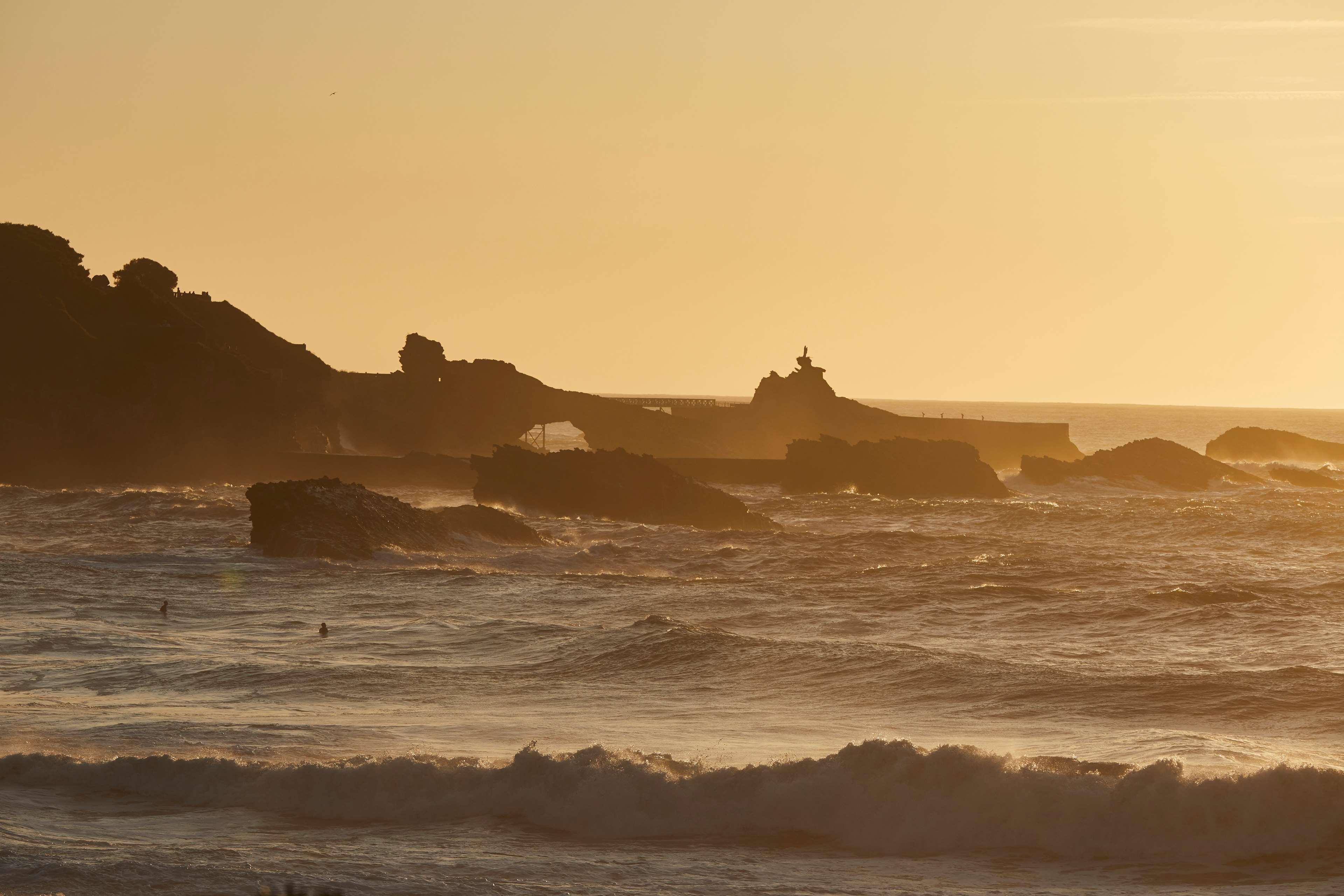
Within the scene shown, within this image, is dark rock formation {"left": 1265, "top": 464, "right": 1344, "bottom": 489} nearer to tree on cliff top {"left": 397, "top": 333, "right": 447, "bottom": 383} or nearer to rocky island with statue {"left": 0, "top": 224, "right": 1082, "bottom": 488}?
rocky island with statue {"left": 0, "top": 224, "right": 1082, "bottom": 488}

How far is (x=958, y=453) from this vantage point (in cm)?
6831

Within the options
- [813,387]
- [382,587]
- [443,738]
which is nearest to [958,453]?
[813,387]

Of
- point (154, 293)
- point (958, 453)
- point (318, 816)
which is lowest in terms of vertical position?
point (318, 816)

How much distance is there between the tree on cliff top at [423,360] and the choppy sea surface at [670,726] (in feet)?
179

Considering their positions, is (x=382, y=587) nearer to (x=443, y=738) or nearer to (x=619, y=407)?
(x=443, y=738)

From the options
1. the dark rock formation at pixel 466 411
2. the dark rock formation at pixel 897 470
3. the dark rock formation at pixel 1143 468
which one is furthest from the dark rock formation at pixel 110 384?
the dark rock formation at pixel 1143 468

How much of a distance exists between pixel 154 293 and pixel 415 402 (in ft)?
59.9

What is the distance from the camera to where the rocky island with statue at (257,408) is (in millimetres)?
68938

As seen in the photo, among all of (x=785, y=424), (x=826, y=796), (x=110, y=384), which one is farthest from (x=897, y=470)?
(x=826, y=796)

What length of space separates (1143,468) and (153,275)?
58.0 m

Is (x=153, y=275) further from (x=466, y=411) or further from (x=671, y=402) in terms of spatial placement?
(x=671, y=402)

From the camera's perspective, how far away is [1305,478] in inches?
3167

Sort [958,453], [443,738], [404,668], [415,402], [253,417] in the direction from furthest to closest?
[415,402], [253,417], [958,453], [404,668], [443,738]

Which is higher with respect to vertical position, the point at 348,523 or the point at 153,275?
the point at 153,275
